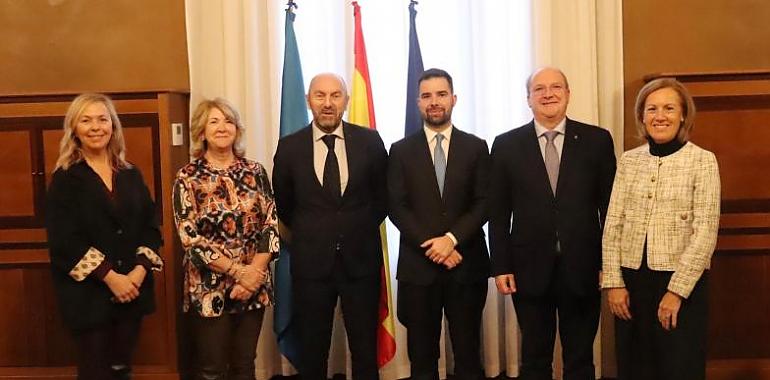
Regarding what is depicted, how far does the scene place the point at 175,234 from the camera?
409cm

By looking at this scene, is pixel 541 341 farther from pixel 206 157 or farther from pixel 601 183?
pixel 206 157

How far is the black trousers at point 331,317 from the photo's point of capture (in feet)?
11.8

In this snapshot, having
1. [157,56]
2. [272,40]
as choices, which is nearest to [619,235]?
[272,40]

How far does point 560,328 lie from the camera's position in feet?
11.5

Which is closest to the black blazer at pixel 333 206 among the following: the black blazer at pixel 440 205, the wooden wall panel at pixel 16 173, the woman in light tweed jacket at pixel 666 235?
the black blazer at pixel 440 205

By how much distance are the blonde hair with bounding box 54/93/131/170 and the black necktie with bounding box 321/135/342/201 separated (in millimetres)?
866

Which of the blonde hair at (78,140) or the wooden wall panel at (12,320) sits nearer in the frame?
the blonde hair at (78,140)

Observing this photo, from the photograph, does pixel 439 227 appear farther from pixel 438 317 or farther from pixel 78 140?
pixel 78 140

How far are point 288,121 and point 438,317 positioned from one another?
4.36 feet

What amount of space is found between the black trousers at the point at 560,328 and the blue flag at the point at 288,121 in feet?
4.18

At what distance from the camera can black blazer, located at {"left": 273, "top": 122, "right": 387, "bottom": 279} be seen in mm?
3559

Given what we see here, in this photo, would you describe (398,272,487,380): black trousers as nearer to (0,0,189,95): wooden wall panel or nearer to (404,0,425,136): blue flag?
(404,0,425,136): blue flag

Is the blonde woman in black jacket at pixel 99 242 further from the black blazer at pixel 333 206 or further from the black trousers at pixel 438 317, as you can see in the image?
the black trousers at pixel 438 317

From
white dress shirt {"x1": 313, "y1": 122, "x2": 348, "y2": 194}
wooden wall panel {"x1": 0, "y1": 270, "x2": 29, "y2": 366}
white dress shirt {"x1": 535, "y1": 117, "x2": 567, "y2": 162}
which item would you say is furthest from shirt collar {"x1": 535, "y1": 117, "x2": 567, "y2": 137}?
wooden wall panel {"x1": 0, "y1": 270, "x2": 29, "y2": 366}
